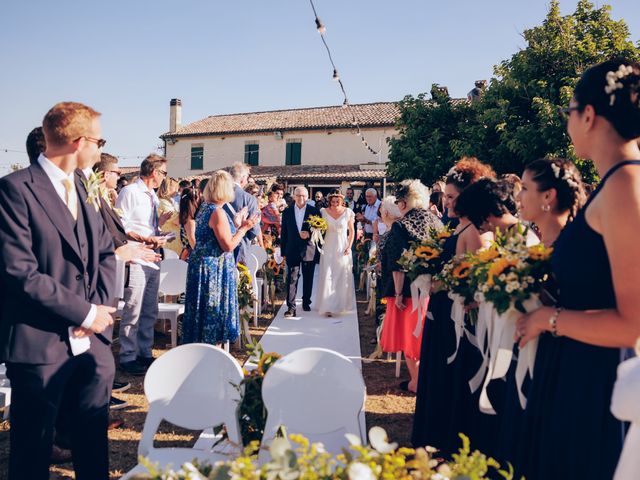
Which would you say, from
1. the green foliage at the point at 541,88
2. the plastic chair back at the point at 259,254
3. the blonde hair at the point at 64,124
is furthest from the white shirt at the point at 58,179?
the green foliage at the point at 541,88

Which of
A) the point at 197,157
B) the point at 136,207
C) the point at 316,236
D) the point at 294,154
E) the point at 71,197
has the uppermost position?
the point at 197,157

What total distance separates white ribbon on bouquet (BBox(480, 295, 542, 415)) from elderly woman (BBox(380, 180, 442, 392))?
2432 mm

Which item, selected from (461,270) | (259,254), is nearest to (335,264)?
(259,254)

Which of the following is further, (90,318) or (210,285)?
(210,285)

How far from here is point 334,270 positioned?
910 cm

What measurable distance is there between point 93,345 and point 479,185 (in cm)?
259

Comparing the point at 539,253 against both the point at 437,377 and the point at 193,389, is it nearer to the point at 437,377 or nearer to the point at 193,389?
the point at 437,377

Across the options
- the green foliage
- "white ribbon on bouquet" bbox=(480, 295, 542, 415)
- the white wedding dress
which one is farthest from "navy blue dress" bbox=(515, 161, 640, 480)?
the green foliage

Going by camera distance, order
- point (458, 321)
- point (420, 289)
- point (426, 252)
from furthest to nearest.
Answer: point (420, 289), point (426, 252), point (458, 321)

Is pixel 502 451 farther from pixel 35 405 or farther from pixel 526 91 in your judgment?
pixel 526 91

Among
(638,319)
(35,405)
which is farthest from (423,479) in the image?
(35,405)

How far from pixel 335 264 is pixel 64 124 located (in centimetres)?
677

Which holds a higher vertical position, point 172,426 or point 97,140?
point 97,140

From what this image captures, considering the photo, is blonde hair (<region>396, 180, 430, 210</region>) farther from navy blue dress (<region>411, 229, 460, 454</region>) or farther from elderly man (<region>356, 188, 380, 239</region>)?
elderly man (<region>356, 188, 380, 239</region>)
